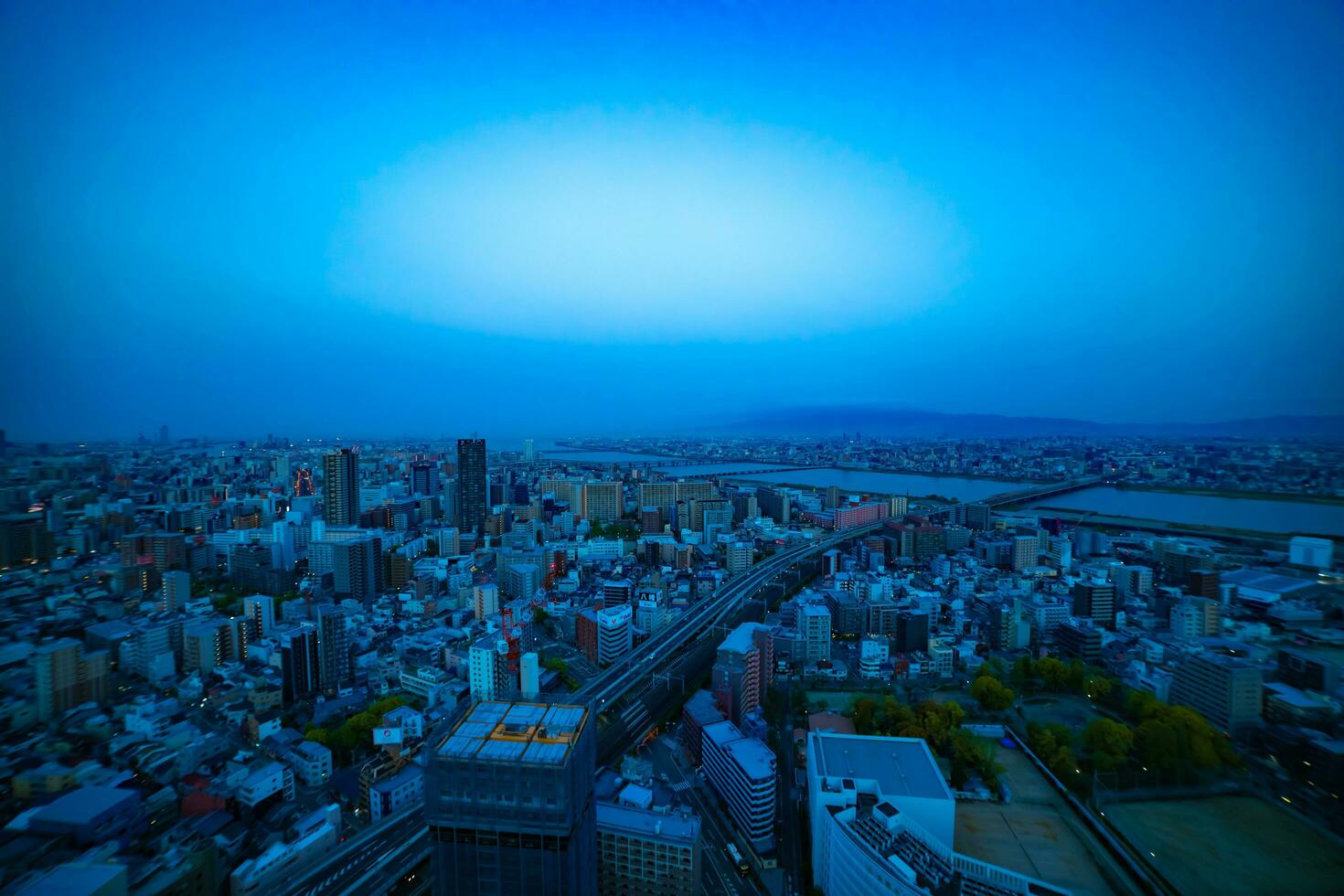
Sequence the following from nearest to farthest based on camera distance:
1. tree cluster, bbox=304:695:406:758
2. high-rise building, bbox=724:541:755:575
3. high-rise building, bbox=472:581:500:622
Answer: tree cluster, bbox=304:695:406:758, high-rise building, bbox=472:581:500:622, high-rise building, bbox=724:541:755:575

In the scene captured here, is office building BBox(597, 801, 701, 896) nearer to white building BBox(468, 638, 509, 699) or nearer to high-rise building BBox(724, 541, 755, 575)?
white building BBox(468, 638, 509, 699)

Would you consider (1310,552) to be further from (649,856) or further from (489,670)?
(489,670)

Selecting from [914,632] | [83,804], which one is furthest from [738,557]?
[83,804]

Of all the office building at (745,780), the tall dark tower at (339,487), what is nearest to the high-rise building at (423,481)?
the tall dark tower at (339,487)

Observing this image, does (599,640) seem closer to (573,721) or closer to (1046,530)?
(573,721)

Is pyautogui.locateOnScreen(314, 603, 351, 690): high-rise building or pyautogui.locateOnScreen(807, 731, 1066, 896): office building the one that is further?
pyautogui.locateOnScreen(314, 603, 351, 690): high-rise building

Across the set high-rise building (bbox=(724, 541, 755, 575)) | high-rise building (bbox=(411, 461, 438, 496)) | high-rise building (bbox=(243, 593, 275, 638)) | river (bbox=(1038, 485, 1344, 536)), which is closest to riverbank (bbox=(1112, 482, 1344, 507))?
river (bbox=(1038, 485, 1344, 536))
